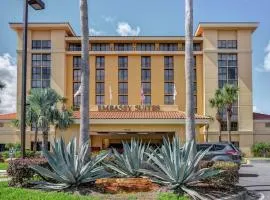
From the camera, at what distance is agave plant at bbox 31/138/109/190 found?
13.0 metres

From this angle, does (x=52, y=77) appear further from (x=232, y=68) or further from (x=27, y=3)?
(x=27, y=3)

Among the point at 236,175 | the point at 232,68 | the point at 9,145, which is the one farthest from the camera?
the point at 232,68

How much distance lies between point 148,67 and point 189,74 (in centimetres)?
5689

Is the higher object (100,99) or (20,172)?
(100,99)

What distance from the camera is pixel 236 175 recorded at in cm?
1510

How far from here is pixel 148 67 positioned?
72.4m

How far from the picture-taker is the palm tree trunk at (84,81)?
15.4 metres

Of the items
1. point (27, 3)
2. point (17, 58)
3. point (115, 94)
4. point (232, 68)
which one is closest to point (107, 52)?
point (115, 94)

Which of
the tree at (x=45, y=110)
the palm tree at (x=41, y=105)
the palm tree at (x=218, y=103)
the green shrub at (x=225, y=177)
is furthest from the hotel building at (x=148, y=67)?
the green shrub at (x=225, y=177)

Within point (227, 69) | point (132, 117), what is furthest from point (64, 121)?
point (227, 69)

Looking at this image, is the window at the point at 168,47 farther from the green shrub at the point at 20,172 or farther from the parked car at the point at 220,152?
the green shrub at the point at 20,172

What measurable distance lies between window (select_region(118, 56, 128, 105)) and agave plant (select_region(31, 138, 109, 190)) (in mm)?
57523

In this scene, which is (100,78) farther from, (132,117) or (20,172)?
(20,172)

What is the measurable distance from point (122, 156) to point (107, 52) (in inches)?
2254
